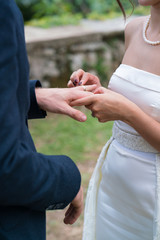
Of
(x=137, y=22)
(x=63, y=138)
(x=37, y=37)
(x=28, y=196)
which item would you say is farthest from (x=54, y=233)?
(x=37, y=37)

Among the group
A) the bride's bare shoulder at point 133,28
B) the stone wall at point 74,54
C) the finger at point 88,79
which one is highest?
the bride's bare shoulder at point 133,28

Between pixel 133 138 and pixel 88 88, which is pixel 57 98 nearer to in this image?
pixel 88 88

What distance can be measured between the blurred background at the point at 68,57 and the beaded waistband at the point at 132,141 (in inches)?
80.4

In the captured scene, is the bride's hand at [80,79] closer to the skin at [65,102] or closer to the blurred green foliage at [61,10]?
the skin at [65,102]

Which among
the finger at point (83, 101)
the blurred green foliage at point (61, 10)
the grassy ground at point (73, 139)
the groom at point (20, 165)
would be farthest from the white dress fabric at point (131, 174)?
the blurred green foliage at point (61, 10)

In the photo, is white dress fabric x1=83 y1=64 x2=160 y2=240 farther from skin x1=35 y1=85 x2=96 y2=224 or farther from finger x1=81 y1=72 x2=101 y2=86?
skin x1=35 y1=85 x2=96 y2=224

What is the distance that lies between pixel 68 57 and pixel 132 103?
4274mm

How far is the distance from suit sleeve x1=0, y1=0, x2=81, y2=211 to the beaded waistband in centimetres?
77

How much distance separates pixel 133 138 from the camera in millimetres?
1790

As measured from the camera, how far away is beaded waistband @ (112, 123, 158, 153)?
5.75 ft

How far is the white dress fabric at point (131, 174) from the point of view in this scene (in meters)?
1.71

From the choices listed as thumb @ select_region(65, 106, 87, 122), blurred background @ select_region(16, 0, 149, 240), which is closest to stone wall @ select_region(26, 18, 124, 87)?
blurred background @ select_region(16, 0, 149, 240)

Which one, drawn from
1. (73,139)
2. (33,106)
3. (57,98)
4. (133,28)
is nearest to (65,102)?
(57,98)

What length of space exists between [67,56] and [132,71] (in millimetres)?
4032
